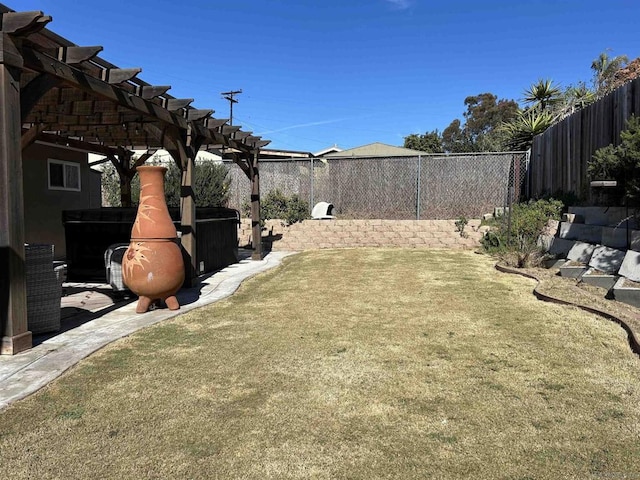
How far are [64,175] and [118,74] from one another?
708 centimetres

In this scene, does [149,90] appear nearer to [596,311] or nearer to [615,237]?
[596,311]

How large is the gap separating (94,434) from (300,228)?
11.4 meters

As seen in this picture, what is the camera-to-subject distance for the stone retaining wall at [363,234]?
43.8ft

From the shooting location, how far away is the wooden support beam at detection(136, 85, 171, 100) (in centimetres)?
605

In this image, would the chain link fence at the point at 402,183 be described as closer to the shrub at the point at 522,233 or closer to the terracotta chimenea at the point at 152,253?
the shrub at the point at 522,233

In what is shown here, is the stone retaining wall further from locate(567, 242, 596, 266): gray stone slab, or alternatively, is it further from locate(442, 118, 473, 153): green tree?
locate(442, 118, 473, 153): green tree

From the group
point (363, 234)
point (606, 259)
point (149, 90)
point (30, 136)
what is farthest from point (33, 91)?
point (363, 234)

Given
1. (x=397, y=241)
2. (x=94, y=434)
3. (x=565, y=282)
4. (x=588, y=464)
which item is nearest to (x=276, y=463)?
(x=94, y=434)

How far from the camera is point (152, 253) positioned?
17.4ft

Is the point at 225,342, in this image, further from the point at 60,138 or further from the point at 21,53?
the point at 60,138

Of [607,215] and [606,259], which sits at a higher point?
[607,215]

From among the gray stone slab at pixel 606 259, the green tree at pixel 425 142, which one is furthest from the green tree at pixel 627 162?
the green tree at pixel 425 142

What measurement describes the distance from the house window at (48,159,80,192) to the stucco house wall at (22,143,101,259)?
80mm

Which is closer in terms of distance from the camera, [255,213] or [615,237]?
[615,237]
